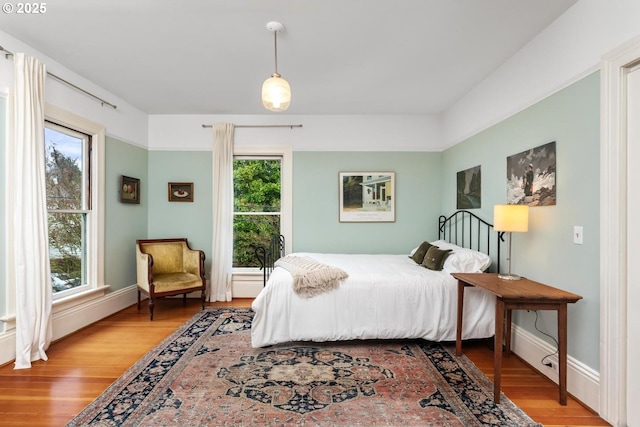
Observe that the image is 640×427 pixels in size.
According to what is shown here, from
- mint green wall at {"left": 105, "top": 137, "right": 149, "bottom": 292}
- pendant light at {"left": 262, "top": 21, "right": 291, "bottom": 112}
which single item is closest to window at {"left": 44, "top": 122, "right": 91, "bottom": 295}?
mint green wall at {"left": 105, "top": 137, "right": 149, "bottom": 292}

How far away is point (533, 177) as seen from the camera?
2.47 meters

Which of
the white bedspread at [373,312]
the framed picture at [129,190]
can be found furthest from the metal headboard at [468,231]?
the framed picture at [129,190]

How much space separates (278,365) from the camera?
2.46 m

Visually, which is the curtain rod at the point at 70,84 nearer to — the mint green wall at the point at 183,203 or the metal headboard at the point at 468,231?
the mint green wall at the point at 183,203

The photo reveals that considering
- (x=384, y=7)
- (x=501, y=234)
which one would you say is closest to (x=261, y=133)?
(x=384, y=7)

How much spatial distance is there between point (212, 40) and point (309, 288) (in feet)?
7.38

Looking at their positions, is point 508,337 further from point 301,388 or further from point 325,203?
point 325,203

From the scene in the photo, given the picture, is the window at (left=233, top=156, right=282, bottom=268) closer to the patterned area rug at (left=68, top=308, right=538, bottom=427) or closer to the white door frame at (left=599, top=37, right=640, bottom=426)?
the patterned area rug at (left=68, top=308, right=538, bottom=427)

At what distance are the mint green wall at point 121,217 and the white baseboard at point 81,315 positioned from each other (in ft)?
0.46

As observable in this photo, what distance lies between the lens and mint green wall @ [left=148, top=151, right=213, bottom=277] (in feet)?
14.8

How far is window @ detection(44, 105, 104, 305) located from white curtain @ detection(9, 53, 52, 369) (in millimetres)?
368

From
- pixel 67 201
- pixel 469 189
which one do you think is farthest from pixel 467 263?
pixel 67 201

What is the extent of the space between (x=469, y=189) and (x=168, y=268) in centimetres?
397

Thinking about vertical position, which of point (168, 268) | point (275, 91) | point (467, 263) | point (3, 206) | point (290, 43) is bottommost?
point (168, 268)
